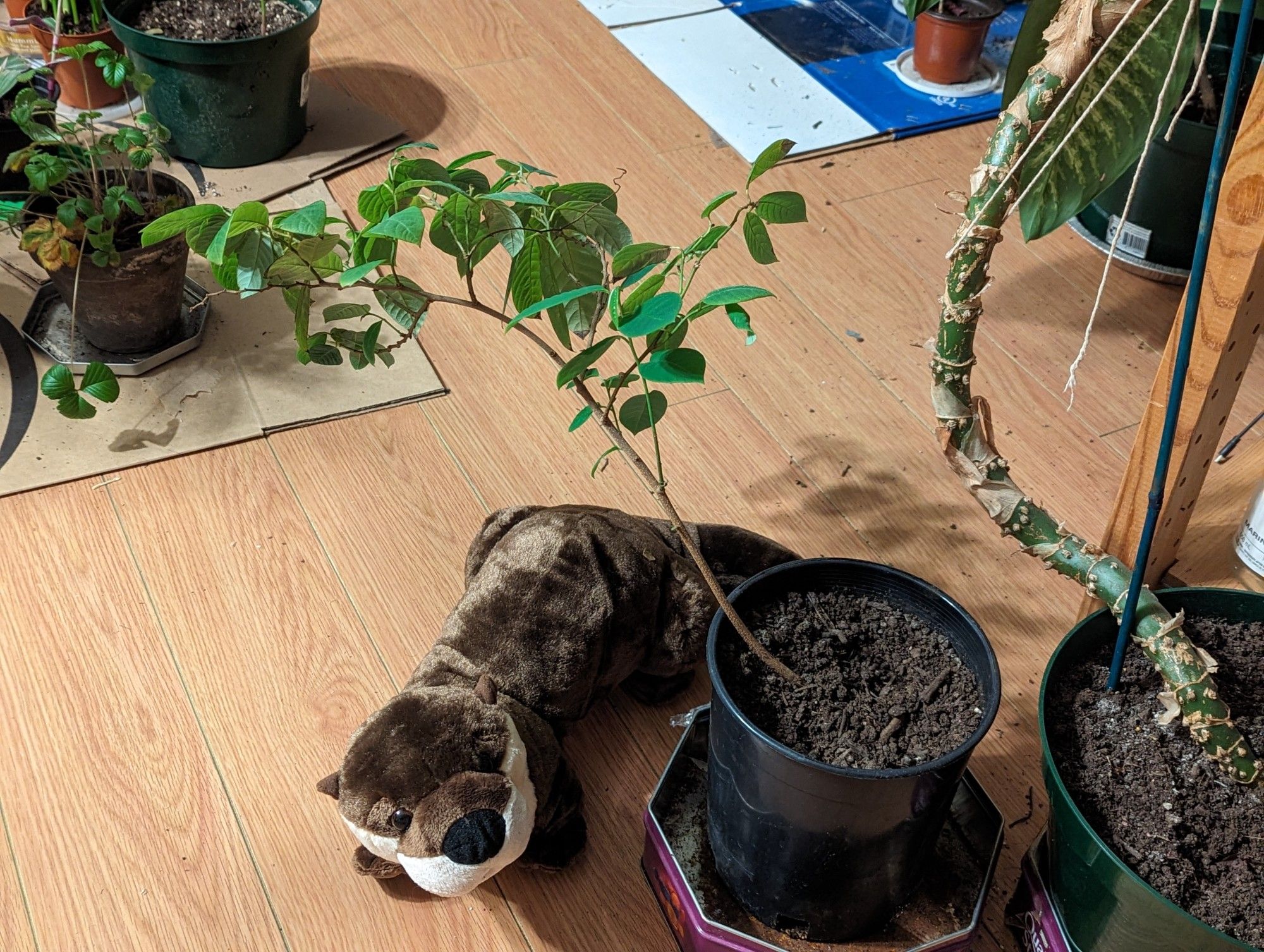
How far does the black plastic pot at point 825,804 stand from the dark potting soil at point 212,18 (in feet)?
4.65

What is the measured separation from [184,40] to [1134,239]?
150 cm

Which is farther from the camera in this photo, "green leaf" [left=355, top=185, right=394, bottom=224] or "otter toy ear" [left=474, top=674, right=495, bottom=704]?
"otter toy ear" [left=474, top=674, right=495, bottom=704]

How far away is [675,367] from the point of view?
703 millimetres

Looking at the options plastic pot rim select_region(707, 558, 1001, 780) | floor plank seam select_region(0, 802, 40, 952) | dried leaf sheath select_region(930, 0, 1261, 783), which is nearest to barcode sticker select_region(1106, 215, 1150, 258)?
dried leaf sheath select_region(930, 0, 1261, 783)

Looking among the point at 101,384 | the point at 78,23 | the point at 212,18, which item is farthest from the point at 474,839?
the point at 78,23

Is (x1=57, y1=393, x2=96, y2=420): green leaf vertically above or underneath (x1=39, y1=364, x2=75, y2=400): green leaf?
underneath

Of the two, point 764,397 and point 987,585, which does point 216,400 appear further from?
point 987,585

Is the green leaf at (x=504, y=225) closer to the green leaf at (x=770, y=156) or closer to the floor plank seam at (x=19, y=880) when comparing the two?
the green leaf at (x=770, y=156)

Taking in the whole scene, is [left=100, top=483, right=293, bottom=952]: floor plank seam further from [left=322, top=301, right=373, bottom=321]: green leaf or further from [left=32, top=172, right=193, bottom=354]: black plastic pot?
[left=322, top=301, right=373, bottom=321]: green leaf

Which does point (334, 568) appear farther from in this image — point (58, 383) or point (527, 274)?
point (527, 274)

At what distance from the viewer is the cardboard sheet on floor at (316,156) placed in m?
1.90

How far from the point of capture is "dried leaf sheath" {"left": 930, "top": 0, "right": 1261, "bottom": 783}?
0.78 metres

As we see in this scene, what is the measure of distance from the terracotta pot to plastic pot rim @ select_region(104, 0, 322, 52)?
1.10m

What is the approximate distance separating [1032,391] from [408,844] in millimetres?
1086
